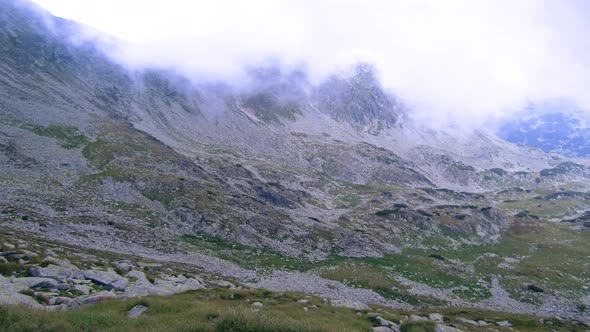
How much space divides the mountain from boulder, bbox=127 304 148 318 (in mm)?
4828

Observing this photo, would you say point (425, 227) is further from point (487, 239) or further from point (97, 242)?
point (97, 242)

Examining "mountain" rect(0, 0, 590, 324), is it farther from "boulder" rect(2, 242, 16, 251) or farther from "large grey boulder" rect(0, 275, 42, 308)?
"boulder" rect(2, 242, 16, 251)

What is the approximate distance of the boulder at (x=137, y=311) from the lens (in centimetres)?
1422

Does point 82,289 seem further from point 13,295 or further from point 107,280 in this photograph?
point 13,295

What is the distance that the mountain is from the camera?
46062 millimetres

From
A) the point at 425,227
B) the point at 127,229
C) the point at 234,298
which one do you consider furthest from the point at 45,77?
the point at 234,298

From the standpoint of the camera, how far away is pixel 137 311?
14.7 metres

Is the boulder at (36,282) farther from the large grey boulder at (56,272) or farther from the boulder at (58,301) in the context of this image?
the boulder at (58,301)

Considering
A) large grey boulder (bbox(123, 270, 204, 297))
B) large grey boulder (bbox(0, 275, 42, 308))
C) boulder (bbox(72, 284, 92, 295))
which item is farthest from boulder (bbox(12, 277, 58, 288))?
large grey boulder (bbox(123, 270, 204, 297))

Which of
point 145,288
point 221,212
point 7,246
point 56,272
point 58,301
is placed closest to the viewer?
point 58,301

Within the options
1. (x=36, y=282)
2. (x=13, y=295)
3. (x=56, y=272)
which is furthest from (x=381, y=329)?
(x=56, y=272)

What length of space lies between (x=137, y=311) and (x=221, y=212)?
178ft

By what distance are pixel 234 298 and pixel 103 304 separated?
9855 millimetres

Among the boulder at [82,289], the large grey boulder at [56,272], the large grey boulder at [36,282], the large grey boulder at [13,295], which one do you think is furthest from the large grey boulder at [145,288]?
the large grey boulder at [13,295]
